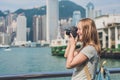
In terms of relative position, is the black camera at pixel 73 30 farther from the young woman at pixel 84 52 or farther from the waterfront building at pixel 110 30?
the waterfront building at pixel 110 30

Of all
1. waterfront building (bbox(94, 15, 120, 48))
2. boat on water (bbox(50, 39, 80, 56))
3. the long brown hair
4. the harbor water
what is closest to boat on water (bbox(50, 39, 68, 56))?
boat on water (bbox(50, 39, 80, 56))

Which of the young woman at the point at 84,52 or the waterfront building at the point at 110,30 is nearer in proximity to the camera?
the young woman at the point at 84,52

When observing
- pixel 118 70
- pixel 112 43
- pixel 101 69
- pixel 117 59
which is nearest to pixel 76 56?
pixel 101 69

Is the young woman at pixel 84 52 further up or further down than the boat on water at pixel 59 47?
further up

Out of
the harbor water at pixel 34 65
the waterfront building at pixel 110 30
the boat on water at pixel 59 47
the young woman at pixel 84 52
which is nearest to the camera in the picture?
the young woman at pixel 84 52

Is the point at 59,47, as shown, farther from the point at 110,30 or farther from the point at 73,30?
the point at 73,30

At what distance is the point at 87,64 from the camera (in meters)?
2.78

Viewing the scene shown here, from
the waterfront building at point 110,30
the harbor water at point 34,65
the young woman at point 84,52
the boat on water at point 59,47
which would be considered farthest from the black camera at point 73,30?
the boat on water at point 59,47

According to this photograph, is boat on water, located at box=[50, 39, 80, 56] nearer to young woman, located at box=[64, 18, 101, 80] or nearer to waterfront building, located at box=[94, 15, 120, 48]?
waterfront building, located at box=[94, 15, 120, 48]

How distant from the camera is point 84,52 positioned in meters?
2.76

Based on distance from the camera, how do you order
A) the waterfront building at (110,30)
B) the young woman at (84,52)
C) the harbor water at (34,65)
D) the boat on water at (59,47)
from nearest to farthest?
the young woman at (84,52) → the harbor water at (34,65) → the waterfront building at (110,30) → the boat on water at (59,47)

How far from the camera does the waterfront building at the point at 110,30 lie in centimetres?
5889

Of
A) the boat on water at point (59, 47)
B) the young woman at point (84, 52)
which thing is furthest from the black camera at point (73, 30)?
the boat on water at point (59, 47)

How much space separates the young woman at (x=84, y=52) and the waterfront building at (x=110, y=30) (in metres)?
54.6
